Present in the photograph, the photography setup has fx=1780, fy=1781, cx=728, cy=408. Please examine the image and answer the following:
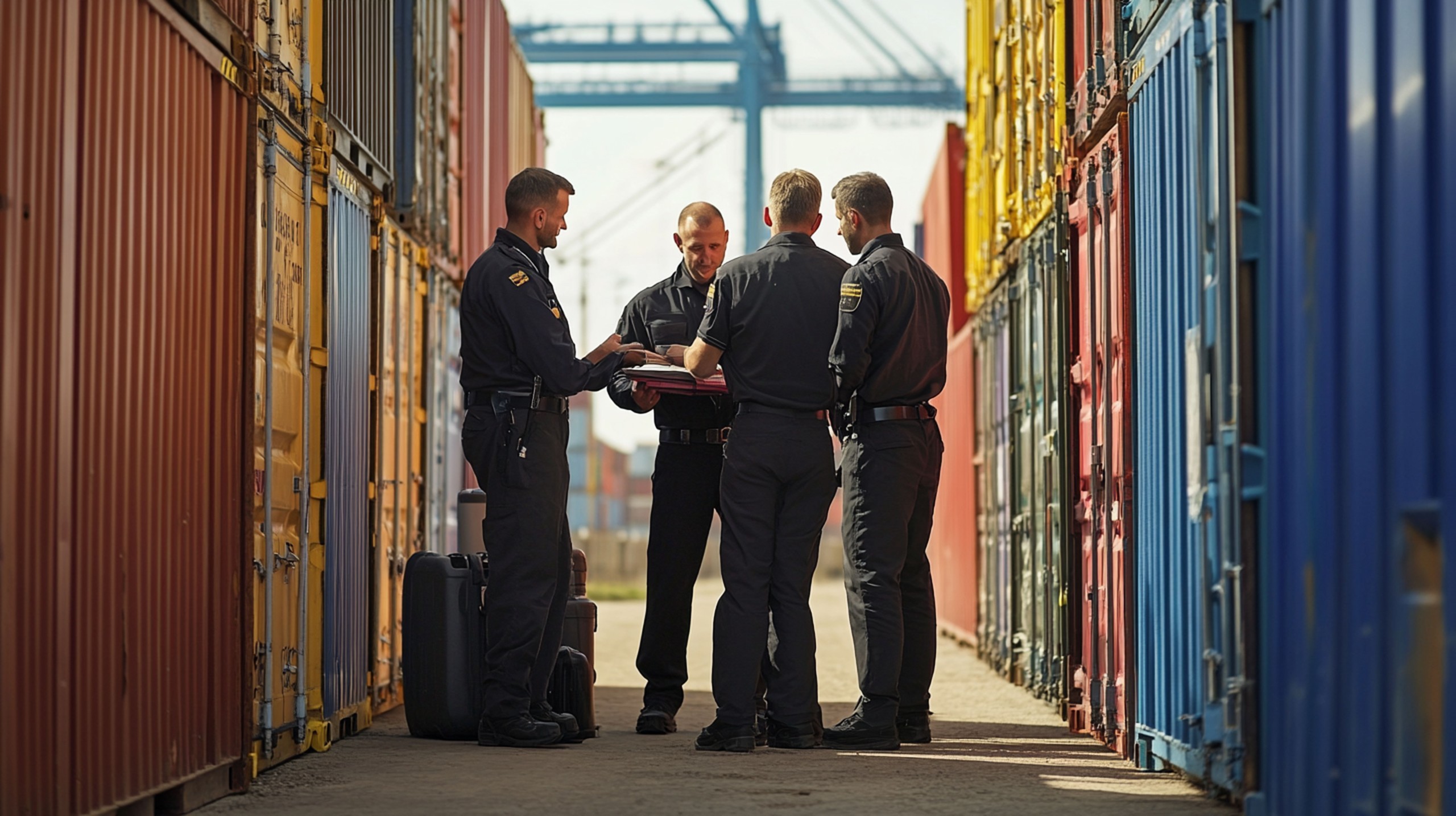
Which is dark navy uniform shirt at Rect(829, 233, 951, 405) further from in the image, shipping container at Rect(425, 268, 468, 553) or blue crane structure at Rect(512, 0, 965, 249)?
blue crane structure at Rect(512, 0, 965, 249)

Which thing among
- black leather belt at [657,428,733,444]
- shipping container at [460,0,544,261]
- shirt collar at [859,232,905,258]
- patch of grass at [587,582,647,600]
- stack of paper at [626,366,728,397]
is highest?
shipping container at [460,0,544,261]

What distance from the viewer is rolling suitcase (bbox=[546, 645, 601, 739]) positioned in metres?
7.14

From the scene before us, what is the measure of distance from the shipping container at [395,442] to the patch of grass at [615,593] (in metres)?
18.3

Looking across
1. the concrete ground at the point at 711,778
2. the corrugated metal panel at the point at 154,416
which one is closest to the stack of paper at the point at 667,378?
the concrete ground at the point at 711,778

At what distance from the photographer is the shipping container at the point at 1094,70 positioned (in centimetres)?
672

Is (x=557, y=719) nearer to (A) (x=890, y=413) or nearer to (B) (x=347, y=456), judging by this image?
(B) (x=347, y=456)

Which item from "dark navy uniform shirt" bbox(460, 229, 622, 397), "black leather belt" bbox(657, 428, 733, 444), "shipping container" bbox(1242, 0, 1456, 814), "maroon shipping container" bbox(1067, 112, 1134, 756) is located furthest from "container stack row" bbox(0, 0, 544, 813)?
"maroon shipping container" bbox(1067, 112, 1134, 756)

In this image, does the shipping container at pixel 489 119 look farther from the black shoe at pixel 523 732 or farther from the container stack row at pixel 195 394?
the black shoe at pixel 523 732

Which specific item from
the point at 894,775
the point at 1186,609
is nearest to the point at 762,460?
the point at 894,775

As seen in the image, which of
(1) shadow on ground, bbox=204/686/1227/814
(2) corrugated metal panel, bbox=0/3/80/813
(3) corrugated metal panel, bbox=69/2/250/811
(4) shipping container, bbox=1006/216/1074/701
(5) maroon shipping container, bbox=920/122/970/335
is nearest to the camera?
(2) corrugated metal panel, bbox=0/3/80/813

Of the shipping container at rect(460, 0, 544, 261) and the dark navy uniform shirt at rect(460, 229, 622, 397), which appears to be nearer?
the dark navy uniform shirt at rect(460, 229, 622, 397)

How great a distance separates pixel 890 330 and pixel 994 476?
5.51 m

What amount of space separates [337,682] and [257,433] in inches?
64.7

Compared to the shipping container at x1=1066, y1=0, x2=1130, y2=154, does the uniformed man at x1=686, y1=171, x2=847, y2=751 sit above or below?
below
